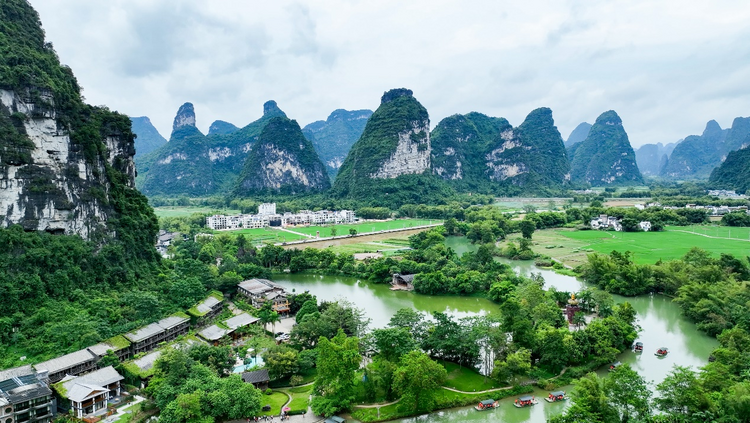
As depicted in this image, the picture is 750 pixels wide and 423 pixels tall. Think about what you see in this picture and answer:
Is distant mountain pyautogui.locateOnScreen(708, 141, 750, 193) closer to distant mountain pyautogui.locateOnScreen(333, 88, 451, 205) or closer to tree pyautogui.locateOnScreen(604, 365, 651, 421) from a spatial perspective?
distant mountain pyautogui.locateOnScreen(333, 88, 451, 205)

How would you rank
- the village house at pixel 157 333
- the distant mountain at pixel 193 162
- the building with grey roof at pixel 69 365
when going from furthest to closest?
the distant mountain at pixel 193 162, the village house at pixel 157 333, the building with grey roof at pixel 69 365

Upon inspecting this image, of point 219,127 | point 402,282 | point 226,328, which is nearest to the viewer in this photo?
point 226,328

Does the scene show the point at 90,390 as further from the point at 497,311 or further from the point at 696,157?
the point at 696,157

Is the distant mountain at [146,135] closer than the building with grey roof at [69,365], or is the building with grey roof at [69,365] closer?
the building with grey roof at [69,365]

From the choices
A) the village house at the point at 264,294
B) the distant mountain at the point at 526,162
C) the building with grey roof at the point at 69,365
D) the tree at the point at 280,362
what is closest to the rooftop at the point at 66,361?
the building with grey roof at the point at 69,365

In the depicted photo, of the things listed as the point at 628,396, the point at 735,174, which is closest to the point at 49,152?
the point at 628,396

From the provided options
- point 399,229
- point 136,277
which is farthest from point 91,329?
point 399,229

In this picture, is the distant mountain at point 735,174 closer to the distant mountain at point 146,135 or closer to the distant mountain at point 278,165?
the distant mountain at point 278,165
